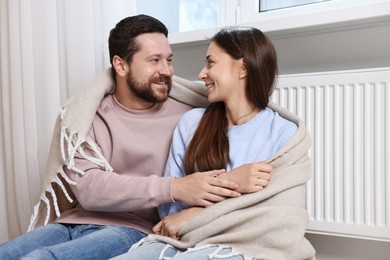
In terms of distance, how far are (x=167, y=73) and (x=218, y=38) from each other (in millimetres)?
220

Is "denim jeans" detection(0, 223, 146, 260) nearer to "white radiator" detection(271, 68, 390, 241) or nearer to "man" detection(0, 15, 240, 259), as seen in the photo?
"man" detection(0, 15, 240, 259)

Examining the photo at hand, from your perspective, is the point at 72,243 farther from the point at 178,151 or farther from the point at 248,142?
the point at 248,142

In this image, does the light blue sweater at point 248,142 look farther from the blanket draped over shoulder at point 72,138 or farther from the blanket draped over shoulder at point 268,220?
the blanket draped over shoulder at point 72,138

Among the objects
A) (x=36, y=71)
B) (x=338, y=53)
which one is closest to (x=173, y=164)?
(x=338, y=53)

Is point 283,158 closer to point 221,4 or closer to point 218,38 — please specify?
point 218,38

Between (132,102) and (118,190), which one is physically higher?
(132,102)

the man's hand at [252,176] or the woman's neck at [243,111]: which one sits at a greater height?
the woman's neck at [243,111]

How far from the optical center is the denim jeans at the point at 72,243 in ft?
3.89

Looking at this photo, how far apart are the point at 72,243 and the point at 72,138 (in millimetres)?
313

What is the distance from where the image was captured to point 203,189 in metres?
1.22

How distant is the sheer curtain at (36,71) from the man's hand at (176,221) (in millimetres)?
799

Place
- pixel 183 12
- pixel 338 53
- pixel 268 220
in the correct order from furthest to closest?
pixel 183 12 → pixel 338 53 → pixel 268 220

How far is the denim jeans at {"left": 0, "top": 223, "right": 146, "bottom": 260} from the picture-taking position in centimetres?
119

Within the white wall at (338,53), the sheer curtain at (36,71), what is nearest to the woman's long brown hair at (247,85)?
the white wall at (338,53)
